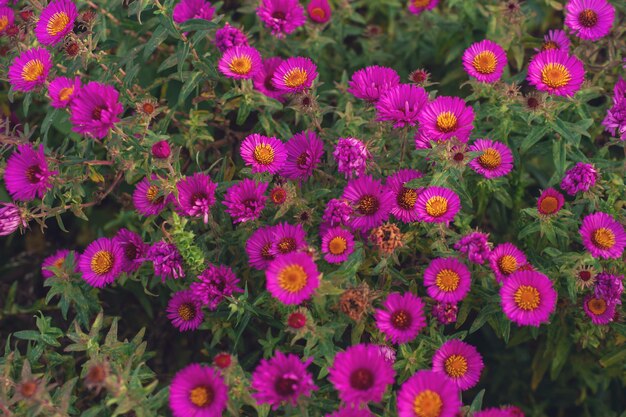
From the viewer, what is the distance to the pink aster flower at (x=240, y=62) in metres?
2.62

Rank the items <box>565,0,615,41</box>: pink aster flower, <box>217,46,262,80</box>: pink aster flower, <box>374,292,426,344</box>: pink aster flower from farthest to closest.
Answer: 1. <box>565,0,615,41</box>: pink aster flower
2. <box>217,46,262,80</box>: pink aster flower
3. <box>374,292,426,344</box>: pink aster flower

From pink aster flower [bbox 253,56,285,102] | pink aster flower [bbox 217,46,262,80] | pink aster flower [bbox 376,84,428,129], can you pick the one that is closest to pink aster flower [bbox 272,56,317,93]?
A: pink aster flower [bbox 217,46,262,80]

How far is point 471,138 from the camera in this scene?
105 inches

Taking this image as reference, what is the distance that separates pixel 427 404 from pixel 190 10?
2002 mm

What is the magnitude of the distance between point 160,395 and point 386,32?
2867 mm

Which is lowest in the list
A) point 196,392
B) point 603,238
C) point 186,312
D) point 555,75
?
point 186,312

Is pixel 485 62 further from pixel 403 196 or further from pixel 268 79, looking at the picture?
pixel 268 79

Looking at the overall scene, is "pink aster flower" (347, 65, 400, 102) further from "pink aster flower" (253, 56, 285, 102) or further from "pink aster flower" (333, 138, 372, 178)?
"pink aster flower" (253, 56, 285, 102)

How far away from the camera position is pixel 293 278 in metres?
1.95

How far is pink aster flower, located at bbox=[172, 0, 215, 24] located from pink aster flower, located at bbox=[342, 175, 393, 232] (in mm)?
1151

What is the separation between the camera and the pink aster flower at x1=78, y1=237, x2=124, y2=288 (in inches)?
94.7

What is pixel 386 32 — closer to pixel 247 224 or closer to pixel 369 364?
pixel 247 224

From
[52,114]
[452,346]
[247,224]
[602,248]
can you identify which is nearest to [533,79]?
[602,248]

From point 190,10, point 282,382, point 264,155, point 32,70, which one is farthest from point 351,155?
point 32,70
